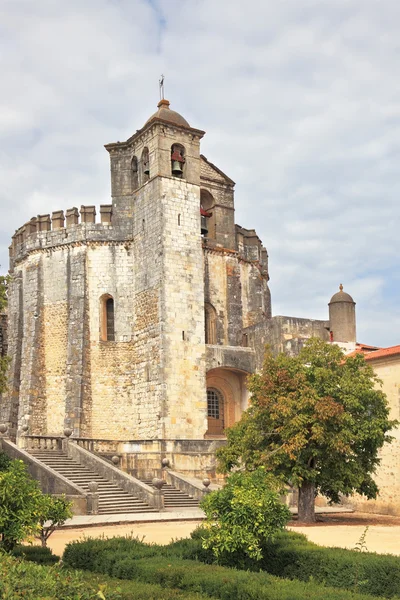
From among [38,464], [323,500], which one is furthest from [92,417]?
[323,500]

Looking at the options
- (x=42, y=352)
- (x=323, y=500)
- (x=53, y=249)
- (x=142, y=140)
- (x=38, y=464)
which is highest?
(x=142, y=140)

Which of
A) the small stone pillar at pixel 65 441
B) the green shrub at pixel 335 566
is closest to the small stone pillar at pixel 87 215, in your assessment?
the small stone pillar at pixel 65 441

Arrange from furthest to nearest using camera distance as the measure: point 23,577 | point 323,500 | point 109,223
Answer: point 109,223 < point 323,500 < point 23,577

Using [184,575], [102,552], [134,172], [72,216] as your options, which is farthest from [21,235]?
[184,575]

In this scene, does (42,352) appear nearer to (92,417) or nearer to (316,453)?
(92,417)

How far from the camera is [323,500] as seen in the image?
84.8 feet

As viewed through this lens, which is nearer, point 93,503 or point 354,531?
point 354,531

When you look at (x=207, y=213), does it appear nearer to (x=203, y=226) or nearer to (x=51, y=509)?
(x=203, y=226)

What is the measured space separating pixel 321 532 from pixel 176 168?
60.9ft

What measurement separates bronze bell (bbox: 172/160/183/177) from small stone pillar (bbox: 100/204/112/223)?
3432 mm

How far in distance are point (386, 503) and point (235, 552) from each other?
14.1 metres

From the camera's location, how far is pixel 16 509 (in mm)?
10742

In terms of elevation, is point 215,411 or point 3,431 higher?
point 215,411

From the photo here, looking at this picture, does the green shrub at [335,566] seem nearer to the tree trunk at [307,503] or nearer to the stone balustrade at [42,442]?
the tree trunk at [307,503]
